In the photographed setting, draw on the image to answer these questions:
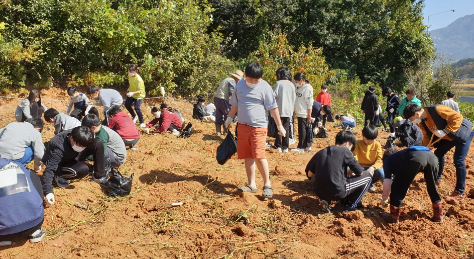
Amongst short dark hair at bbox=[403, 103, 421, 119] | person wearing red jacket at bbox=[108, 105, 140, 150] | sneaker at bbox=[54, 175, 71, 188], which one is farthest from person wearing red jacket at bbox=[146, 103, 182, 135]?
short dark hair at bbox=[403, 103, 421, 119]

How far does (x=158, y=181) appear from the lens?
5586 mm

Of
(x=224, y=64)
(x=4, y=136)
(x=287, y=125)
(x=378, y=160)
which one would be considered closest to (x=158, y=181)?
(x=4, y=136)

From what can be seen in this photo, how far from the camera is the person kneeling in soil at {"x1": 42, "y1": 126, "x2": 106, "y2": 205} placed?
4359 mm

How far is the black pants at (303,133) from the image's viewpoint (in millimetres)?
7312

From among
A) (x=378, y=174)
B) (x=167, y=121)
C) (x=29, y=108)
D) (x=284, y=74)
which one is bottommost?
(x=378, y=174)

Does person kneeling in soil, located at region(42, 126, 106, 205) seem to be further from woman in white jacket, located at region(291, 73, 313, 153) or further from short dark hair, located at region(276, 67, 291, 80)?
woman in white jacket, located at region(291, 73, 313, 153)

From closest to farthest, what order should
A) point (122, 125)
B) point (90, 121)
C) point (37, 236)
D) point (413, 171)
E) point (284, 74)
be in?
point (37, 236) → point (413, 171) → point (90, 121) → point (122, 125) → point (284, 74)

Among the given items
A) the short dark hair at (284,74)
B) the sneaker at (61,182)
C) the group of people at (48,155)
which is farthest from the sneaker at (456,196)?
the sneaker at (61,182)

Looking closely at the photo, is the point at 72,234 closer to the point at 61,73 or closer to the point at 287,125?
the point at 287,125

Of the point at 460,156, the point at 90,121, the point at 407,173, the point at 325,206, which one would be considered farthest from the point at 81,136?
the point at 460,156

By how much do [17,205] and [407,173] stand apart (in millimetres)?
4082

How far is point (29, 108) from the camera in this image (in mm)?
7453

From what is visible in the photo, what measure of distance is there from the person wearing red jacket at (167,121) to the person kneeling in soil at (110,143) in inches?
101

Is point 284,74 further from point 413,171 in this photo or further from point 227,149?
point 413,171
